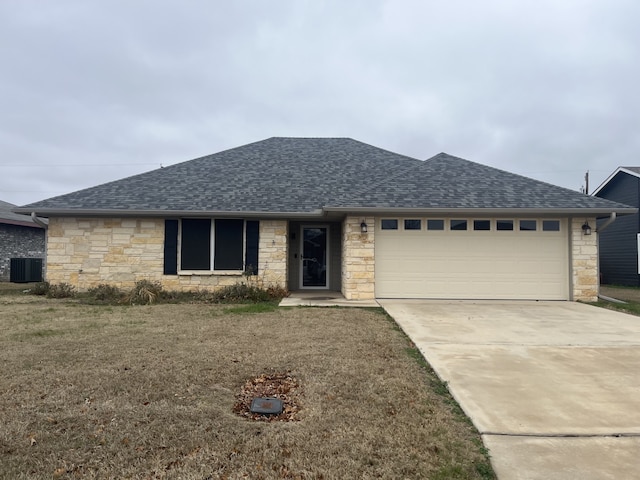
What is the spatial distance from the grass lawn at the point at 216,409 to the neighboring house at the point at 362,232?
4766mm

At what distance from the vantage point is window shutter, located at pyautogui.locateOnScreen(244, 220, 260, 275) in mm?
11406

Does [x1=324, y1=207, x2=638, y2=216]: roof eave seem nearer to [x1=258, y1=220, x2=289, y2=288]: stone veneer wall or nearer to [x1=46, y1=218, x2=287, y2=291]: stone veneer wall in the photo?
[x1=258, y1=220, x2=289, y2=288]: stone veneer wall

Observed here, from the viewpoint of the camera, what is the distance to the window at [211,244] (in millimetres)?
11391

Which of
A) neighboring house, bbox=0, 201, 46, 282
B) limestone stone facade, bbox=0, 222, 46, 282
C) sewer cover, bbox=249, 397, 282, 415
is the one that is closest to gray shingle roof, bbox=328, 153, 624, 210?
sewer cover, bbox=249, 397, 282, 415

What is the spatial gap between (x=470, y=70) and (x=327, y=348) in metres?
17.7

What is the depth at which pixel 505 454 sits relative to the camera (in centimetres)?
264

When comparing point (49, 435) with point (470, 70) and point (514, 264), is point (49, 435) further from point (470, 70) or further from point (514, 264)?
point (470, 70)

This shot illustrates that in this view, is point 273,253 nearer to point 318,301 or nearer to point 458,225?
point 318,301

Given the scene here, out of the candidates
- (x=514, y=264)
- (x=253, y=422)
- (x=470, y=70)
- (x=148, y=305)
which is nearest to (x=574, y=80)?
(x=470, y=70)

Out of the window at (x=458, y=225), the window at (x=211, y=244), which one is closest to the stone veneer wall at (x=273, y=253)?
the window at (x=211, y=244)

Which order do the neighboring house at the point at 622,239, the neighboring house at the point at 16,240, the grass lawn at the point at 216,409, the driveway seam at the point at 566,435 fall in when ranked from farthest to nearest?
the neighboring house at the point at 16,240, the neighboring house at the point at 622,239, the driveway seam at the point at 566,435, the grass lawn at the point at 216,409

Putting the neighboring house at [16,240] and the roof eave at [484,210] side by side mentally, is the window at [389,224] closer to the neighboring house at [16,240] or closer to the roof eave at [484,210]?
the roof eave at [484,210]

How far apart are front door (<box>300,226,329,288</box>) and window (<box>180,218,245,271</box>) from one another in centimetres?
252

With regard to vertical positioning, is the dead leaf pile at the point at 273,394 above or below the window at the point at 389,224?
below
